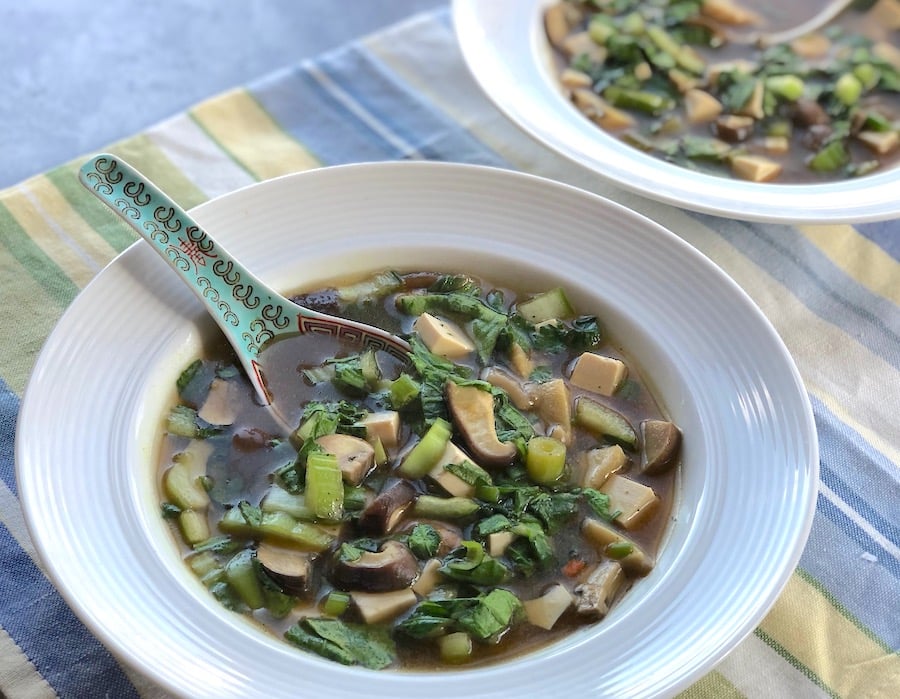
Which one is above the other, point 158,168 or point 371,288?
point 158,168

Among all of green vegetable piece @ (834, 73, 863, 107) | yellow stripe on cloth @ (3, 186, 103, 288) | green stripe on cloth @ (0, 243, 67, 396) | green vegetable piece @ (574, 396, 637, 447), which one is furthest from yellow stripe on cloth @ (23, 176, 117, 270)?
green vegetable piece @ (834, 73, 863, 107)

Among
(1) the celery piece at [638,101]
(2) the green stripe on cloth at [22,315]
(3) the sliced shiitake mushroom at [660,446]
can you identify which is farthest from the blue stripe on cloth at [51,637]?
(1) the celery piece at [638,101]

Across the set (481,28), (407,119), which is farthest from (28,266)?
(481,28)

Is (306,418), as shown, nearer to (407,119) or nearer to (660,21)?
(407,119)

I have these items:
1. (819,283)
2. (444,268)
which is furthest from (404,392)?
(819,283)

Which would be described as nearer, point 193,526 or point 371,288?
point 193,526

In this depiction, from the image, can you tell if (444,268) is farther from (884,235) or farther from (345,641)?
(884,235)

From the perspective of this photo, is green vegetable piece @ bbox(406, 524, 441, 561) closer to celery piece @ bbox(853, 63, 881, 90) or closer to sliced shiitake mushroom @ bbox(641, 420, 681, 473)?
sliced shiitake mushroom @ bbox(641, 420, 681, 473)
